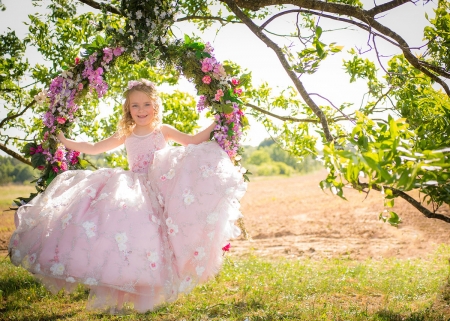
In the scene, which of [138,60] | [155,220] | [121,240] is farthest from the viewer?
[138,60]

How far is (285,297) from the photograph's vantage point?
4668 mm

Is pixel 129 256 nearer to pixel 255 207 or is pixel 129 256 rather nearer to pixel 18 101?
pixel 18 101

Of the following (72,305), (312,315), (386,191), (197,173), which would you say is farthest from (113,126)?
(386,191)

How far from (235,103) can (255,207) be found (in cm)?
1422

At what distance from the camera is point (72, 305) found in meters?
4.47

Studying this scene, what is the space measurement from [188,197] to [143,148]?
116cm

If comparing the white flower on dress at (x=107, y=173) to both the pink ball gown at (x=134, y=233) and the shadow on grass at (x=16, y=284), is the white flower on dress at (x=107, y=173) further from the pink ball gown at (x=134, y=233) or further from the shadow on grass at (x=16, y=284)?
the shadow on grass at (x=16, y=284)

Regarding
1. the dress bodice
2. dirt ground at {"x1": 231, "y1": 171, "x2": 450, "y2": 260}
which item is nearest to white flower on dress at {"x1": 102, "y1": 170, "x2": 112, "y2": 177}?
the dress bodice

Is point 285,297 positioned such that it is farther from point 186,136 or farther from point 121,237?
point 121,237

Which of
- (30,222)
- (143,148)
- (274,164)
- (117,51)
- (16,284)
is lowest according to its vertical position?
(274,164)

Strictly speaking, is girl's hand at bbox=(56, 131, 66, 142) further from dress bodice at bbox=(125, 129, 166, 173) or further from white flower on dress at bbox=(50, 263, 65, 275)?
white flower on dress at bbox=(50, 263, 65, 275)

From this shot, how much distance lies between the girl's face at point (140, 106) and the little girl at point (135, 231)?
83 cm

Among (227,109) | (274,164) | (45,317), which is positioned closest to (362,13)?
(227,109)

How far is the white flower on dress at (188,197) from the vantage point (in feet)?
11.2
